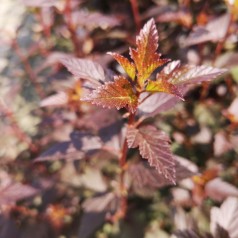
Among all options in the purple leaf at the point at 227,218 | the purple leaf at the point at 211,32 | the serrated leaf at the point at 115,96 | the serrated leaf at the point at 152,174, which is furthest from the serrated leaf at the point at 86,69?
the purple leaf at the point at 227,218

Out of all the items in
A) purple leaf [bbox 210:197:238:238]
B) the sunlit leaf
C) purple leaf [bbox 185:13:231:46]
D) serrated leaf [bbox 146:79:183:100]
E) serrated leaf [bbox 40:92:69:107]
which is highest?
purple leaf [bbox 185:13:231:46]

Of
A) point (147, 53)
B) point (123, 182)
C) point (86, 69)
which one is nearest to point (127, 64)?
point (147, 53)

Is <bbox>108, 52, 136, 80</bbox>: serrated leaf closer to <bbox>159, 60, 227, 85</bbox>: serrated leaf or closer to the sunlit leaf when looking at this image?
<bbox>159, 60, 227, 85</bbox>: serrated leaf

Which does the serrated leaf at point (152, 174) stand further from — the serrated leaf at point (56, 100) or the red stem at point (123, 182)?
the serrated leaf at point (56, 100)

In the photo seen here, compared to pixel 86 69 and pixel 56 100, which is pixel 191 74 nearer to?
pixel 86 69

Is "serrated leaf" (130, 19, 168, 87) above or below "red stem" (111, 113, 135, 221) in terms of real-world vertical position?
above

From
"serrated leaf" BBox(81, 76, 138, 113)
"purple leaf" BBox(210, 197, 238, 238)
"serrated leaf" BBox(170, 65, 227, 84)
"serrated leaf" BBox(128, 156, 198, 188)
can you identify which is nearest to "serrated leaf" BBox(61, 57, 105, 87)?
"serrated leaf" BBox(81, 76, 138, 113)
